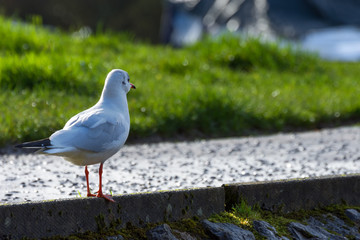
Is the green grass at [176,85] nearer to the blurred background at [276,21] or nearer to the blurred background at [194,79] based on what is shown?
the blurred background at [194,79]

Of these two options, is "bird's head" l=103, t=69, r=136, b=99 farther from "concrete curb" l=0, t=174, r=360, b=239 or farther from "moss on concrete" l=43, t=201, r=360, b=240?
"moss on concrete" l=43, t=201, r=360, b=240

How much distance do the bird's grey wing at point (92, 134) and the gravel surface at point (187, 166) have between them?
1.66ft

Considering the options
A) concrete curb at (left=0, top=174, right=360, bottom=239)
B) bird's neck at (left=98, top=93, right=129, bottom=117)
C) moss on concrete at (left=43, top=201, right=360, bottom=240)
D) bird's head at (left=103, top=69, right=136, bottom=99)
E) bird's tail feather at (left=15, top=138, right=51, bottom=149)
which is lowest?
moss on concrete at (left=43, top=201, right=360, bottom=240)

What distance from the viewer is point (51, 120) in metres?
6.15

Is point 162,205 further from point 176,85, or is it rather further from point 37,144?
point 176,85

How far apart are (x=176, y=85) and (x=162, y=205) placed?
185 inches

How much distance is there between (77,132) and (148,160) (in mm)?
2295

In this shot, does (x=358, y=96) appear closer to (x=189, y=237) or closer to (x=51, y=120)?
(x=51, y=120)

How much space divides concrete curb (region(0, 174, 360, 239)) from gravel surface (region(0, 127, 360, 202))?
47 cm

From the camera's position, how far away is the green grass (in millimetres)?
6691

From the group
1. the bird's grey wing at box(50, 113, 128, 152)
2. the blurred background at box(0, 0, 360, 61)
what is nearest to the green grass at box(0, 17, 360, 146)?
the bird's grey wing at box(50, 113, 128, 152)

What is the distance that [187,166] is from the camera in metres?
5.29

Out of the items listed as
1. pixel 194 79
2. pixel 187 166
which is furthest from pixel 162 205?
pixel 194 79

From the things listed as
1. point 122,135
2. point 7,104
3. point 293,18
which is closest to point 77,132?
point 122,135
